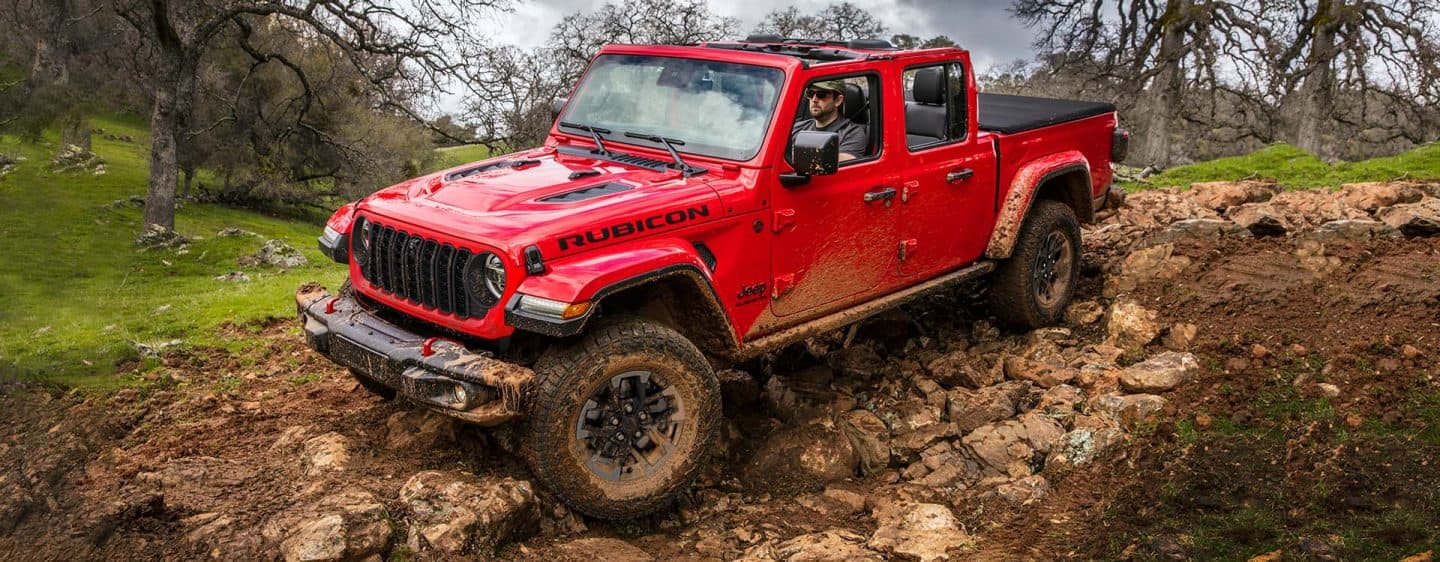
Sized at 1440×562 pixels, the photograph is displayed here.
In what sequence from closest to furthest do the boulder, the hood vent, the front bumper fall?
the boulder < the front bumper < the hood vent

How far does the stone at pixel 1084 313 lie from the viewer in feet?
26.8

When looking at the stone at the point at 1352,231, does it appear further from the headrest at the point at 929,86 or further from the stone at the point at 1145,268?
the headrest at the point at 929,86

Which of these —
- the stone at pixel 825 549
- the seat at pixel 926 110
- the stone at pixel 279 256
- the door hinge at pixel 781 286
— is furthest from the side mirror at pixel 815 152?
the stone at pixel 279 256

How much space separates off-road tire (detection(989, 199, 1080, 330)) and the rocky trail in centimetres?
17

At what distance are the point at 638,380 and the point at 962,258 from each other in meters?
2.96

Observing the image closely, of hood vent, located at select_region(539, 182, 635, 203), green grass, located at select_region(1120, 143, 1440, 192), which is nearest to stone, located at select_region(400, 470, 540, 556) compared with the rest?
hood vent, located at select_region(539, 182, 635, 203)

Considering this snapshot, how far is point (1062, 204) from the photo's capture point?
8.07 metres

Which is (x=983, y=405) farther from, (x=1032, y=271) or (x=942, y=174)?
(x=942, y=174)

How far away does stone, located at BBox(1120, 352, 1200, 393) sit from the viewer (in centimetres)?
678

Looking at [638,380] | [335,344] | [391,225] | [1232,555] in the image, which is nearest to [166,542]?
[335,344]

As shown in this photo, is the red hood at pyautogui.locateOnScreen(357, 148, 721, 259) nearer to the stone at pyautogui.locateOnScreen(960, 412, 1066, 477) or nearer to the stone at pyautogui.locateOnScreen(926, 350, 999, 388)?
the stone at pyautogui.locateOnScreen(960, 412, 1066, 477)

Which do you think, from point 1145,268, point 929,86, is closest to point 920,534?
point 929,86

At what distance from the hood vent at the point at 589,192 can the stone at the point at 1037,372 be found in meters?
3.27

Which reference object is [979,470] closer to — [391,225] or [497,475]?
[497,475]
